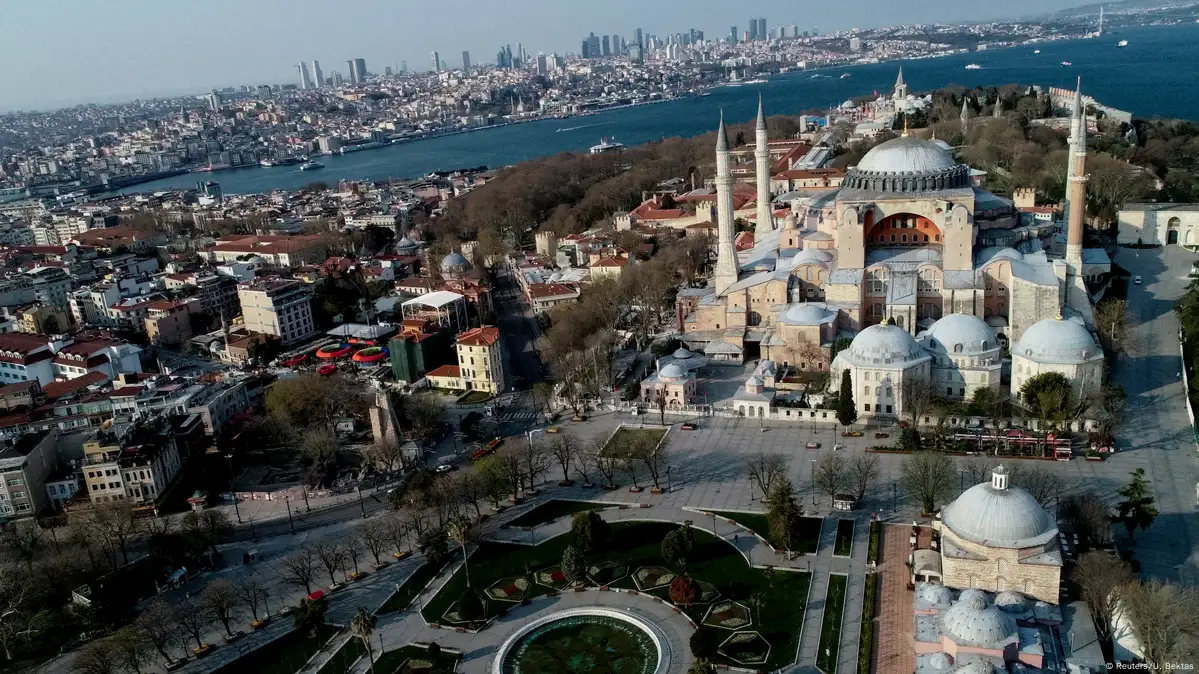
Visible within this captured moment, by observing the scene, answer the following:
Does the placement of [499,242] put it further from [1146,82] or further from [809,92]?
[809,92]

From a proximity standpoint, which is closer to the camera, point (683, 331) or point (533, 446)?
point (533, 446)

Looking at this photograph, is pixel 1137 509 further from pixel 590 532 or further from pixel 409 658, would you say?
pixel 409 658

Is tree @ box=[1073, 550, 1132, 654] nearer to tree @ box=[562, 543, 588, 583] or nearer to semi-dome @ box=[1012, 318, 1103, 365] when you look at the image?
semi-dome @ box=[1012, 318, 1103, 365]

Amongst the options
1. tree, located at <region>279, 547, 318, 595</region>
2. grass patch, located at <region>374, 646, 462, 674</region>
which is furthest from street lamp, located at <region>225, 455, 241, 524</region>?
grass patch, located at <region>374, 646, 462, 674</region>

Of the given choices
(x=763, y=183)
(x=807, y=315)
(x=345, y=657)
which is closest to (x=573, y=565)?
(x=345, y=657)

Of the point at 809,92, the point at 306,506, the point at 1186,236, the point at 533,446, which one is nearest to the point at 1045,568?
the point at 533,446

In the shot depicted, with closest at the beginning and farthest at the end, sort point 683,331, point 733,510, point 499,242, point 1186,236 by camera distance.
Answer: point 733,510
point 683,331
point 1186,236
point 499,242

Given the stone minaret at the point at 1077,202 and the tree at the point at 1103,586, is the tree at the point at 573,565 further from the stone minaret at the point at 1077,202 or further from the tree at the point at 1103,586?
the stone minaret at the point at 1077,202

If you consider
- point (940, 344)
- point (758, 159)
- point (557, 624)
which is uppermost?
point (758, 159)
